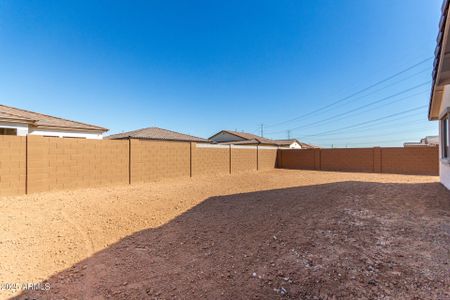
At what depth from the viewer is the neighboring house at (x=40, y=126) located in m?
8.94

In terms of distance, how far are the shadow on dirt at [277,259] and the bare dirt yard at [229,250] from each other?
0.02 meters

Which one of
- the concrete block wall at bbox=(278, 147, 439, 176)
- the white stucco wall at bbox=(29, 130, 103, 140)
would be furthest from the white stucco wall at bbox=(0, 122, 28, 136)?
the concrete block wall at bbox=(278, 147, 439, 176)

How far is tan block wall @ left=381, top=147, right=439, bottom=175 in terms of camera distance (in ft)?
42.8

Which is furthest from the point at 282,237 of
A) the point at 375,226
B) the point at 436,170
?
the point at 436,170

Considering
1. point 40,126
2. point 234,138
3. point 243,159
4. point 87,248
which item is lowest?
point 87,248

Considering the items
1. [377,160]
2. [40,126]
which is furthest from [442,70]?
[40,126]

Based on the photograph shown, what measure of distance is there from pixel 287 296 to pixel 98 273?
2.23 meters

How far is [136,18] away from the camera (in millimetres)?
10086

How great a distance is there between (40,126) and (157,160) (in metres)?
7.05

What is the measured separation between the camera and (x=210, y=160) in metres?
12.9

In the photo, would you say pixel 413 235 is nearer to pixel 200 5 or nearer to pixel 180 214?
pixel 180 214

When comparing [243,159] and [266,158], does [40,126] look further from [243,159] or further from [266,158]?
[266,158]

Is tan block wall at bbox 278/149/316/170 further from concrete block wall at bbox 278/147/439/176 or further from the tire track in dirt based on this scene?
the tire track in dirt

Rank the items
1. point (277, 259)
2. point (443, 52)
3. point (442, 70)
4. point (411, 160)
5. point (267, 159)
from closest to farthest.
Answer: point (277, 259), point (443, 52), point (442, 70), point (411, 160), point (267, 159)
